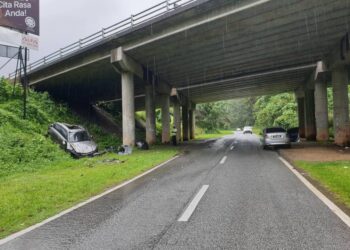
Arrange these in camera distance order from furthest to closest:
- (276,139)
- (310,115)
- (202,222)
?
(310,115)
(276,139)
(202,222)

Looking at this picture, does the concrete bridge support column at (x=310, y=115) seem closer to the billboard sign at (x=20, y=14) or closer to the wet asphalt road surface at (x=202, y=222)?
the billboard sign at (x=20, y=14)

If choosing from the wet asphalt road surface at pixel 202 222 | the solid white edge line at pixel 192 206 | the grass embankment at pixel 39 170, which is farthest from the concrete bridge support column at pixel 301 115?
the solid white edge line at pixel 192 206

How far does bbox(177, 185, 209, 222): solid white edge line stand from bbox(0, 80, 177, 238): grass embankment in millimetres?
2906

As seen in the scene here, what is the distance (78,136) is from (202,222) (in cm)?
1851

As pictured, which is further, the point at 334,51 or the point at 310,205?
the point at 334,51

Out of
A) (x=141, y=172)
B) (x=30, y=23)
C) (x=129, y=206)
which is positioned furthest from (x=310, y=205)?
(x=30, y=23)

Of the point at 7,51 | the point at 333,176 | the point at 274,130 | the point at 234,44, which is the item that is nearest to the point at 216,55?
the point at 234,44

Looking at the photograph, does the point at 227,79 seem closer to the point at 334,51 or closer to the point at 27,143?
the point at 334,51

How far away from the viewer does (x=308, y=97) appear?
38812 millimetres

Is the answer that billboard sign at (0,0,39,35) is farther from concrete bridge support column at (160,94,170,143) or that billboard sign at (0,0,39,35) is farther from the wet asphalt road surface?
the wet asphalt road surface

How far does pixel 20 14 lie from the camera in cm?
2855

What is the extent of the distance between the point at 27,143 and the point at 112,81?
17232 millimetres

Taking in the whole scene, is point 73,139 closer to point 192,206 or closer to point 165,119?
point 165,119

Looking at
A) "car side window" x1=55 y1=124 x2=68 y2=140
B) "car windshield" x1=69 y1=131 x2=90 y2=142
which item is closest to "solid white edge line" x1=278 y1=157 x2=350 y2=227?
"car windshield" x1=69 y1=131 x2=90 y2=142
